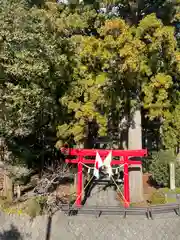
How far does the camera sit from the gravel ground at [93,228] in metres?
10.1

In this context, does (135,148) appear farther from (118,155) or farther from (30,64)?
(30,64)

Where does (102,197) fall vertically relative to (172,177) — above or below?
below

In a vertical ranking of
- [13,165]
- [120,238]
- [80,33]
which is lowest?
[120,238]

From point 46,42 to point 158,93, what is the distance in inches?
187

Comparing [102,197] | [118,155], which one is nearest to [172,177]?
[118,155]

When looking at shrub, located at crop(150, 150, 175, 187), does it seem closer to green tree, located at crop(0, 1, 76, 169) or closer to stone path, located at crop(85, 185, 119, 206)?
stone path, located at crop(85, 185, 119, 206)

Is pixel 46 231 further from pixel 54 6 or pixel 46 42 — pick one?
pixel 54 6

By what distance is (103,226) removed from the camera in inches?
407

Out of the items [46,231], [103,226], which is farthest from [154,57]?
[46,231]

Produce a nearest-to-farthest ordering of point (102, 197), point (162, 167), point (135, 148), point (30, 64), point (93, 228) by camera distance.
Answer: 1. point (30, 64)
2. point (93, 228)
3. point (135, 148)
4. point (162, 167)
5. point (102, 197)

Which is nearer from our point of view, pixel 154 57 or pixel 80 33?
pixel 154 57

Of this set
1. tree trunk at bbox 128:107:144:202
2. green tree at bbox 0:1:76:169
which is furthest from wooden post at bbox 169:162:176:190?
green tree at bbox 0:1:76:169

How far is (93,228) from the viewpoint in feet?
33.9

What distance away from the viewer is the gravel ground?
10102 mm
